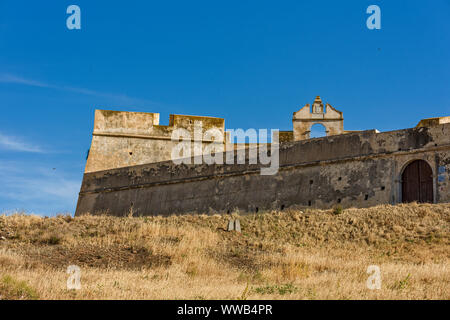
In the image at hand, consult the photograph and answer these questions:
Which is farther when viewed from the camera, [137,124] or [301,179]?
[137,124]

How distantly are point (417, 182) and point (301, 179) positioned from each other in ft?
11.8

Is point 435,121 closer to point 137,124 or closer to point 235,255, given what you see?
point 235,255

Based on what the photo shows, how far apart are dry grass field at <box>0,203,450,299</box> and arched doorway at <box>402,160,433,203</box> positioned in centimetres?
117

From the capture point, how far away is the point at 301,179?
18094 millimetres

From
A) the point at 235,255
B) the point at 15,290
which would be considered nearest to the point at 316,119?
the point at 235,255

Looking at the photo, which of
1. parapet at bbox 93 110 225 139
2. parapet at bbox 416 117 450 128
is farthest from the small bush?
parapet at bbox 93 110 225 139

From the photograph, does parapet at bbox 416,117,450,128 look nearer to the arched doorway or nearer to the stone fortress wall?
the stone fortress wall

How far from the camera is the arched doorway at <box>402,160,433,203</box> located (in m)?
15.7

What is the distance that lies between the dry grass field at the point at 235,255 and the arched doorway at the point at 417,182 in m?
1.17

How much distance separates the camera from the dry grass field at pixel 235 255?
823cm

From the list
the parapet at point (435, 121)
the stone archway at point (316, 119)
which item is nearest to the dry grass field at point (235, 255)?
the parapet at point (435, 121)

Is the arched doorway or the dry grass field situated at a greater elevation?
the arched doorway
